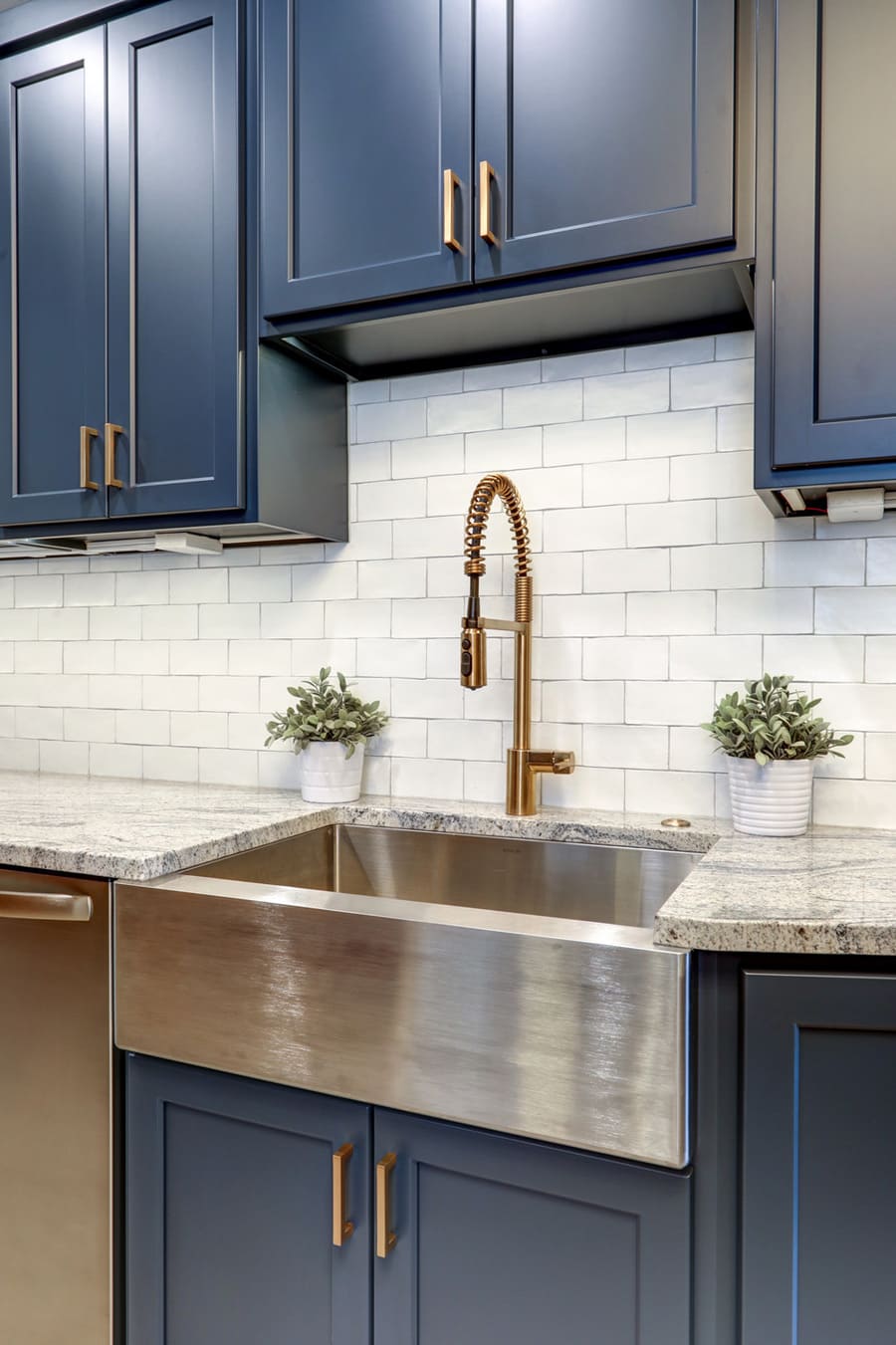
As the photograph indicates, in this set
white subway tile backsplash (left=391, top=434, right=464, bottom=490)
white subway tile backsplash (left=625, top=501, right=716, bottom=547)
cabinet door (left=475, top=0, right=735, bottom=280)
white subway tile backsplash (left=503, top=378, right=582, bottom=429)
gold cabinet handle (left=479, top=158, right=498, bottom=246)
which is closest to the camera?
cabinet door (left=475, top=0, right=735, bottom=280)

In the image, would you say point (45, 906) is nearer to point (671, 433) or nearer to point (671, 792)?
point (671, 792)

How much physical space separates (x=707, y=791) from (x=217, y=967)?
0.92 m

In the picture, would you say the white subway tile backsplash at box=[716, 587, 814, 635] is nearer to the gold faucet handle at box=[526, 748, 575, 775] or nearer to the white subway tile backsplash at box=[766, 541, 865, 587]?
the white subway tile backsplash at box=[766, 541, 865, 587]

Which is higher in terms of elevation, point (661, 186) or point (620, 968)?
point (661, 186)

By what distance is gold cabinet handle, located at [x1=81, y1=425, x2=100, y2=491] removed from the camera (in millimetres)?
1832

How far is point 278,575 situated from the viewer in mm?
2047

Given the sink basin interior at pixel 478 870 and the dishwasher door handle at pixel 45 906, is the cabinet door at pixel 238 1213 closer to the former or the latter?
the dishwasher door handle at pixel 45 906

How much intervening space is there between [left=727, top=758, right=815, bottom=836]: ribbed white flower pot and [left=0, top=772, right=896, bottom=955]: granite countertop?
0.03 m

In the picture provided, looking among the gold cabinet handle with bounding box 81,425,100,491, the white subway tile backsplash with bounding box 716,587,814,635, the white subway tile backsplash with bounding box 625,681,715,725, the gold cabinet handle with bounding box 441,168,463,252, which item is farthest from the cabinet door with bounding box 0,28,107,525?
the white subway tile backsplash with bounding box 716,587,814,635

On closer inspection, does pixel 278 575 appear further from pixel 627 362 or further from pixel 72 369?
pixel 627 362

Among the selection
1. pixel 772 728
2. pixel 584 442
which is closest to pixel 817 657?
pixel 772 728

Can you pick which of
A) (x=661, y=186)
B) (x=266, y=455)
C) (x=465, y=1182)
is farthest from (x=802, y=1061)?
(x=266, y=455)

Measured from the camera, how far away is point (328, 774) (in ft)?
5.98

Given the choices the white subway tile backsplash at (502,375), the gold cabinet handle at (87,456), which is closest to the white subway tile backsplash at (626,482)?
the white subway tile backsplash at (502,375)
